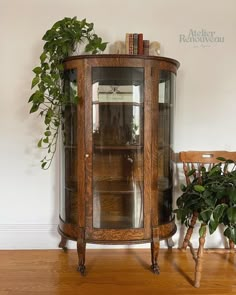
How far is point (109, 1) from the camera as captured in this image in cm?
225

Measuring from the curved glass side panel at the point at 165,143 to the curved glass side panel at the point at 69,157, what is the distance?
0.57 metres

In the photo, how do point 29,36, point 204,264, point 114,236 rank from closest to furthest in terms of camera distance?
1. point 114,236
2. point 204,264
3. point 29,36

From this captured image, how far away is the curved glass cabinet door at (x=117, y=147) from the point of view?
192cm

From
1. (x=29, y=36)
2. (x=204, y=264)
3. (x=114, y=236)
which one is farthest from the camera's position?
(x=29, y=36)

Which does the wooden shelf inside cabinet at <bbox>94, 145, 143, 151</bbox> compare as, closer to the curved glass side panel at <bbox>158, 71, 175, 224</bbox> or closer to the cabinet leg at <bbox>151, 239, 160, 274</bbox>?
the curved glass side panel at <bbox>158, 71, 175, 224</bbox>

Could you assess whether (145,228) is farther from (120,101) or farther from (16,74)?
(16,74)

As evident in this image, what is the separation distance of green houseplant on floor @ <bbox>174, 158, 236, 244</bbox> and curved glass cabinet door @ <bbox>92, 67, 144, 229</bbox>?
32cm

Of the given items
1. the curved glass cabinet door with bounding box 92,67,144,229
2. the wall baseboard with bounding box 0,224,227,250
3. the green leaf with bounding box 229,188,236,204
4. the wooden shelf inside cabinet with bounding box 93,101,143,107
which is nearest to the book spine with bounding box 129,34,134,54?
the curved glass cabinet door with bounding box 92,67,144,229

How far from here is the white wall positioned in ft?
7.36

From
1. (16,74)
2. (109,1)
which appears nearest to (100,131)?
(16,74)

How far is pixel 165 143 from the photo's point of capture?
81.9 inches

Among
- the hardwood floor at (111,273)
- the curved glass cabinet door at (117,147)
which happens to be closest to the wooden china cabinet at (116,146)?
the curved glass cabinet door at (117,147)

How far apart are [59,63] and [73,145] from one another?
1.81 ft

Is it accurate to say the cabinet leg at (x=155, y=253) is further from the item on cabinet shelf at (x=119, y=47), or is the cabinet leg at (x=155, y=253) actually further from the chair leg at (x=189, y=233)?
the item on cabinet shelf at (x=119, y=47)
